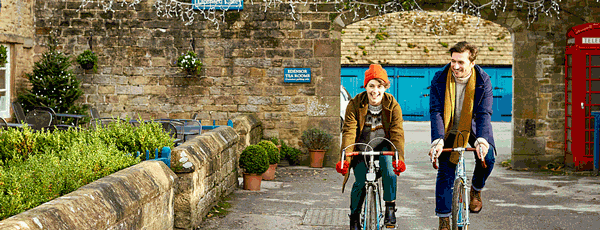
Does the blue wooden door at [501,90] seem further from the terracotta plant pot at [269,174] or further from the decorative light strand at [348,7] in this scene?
the terracotta plant pot at [269,174]

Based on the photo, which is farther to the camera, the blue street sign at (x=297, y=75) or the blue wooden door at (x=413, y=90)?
the blue wooden door at (x=413, y=90)

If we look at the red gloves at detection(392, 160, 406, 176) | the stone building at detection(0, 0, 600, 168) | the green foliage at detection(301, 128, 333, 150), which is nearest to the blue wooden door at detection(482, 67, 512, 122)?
the stone building at detection(0, 0, 600, 168)

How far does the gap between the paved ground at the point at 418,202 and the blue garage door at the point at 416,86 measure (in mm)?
12159

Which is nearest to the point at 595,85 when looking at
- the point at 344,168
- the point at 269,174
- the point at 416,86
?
the point at 269,174

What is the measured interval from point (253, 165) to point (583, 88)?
20.5 feet

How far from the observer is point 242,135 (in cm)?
981

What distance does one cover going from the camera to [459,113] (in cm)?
521

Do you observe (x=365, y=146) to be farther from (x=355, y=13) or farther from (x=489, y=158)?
(x=355, y=13)

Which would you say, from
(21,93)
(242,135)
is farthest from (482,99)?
(21,93)

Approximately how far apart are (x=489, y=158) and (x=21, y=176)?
3543 millimetres

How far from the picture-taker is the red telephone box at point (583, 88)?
11.0 m

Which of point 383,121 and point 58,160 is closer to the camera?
point 58,160

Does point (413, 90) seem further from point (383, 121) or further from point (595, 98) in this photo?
point (383, 121)

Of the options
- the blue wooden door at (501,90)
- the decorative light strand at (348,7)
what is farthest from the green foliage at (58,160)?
the blue wooden door at (501,90)
